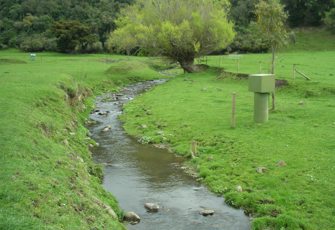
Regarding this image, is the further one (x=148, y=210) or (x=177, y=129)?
(x=177, y=129)

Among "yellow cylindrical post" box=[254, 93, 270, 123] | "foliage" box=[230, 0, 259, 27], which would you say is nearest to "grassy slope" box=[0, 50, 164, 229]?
"yellow cylindrical post" box=[254, 93, 270, 123]

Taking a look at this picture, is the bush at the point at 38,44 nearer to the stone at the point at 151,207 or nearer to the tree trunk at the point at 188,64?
the tree trunk at the point at 188,64

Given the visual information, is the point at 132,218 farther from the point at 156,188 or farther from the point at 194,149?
the point at 194,149

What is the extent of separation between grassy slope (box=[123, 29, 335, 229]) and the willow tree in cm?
1566

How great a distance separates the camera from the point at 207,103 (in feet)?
135

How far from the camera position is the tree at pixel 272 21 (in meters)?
33.8

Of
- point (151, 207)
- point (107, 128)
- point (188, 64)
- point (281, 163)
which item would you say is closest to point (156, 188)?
point (151, 207)

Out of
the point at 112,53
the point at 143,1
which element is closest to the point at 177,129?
the point at 143,1

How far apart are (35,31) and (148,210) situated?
122 metres

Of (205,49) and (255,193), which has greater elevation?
(205,49)

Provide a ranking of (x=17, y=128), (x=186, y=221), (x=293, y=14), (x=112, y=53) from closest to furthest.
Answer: (x=186, y=221), (x=17, y=128), (x=112, y=53), (x=293, y=14)

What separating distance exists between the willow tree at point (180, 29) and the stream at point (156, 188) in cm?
3220

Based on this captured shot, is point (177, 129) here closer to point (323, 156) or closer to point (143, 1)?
point (323, 156)

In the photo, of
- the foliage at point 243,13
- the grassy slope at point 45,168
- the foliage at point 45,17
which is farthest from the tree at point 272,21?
the foliage at point 243,13
